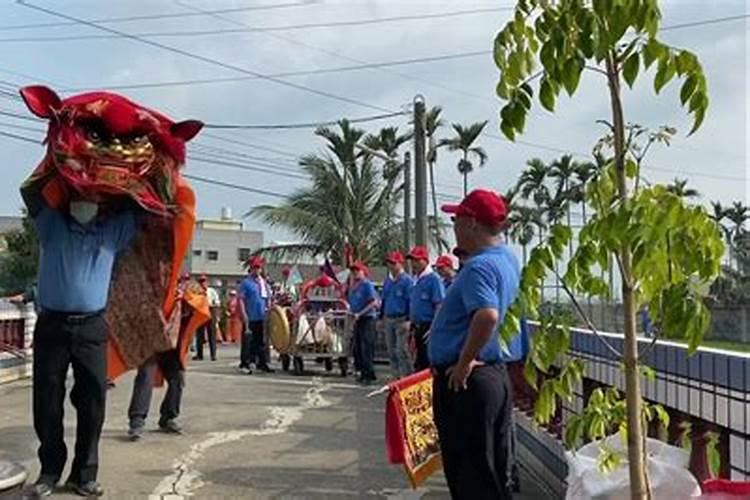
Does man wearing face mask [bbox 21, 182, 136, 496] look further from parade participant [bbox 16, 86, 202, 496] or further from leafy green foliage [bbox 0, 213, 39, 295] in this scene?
leafy green foliage [bbox 0, 213, 39, 295]

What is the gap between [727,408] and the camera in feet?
11.7

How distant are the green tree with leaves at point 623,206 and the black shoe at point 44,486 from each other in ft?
12.2

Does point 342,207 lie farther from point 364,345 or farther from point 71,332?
point 71,332

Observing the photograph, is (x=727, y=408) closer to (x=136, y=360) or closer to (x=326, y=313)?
(x=136, y=360)

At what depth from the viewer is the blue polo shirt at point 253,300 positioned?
1516 cm

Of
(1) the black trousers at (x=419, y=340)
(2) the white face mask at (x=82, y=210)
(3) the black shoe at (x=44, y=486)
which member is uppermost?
(2) the white face mask at (x=82, y=210)

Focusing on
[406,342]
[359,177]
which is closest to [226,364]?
[406,342]

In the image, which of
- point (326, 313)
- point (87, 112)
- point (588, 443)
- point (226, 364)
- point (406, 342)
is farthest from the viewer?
point (226, 364)

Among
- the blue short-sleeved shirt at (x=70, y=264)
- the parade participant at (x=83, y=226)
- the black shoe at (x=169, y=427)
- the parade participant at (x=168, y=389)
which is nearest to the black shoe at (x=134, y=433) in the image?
the parade participant at (x=168, y=389)

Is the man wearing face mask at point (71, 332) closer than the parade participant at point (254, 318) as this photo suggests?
Yes

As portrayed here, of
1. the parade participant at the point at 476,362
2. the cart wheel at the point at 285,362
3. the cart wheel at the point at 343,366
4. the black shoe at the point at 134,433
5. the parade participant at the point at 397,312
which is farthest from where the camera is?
the cart wheel at the point at 285,362

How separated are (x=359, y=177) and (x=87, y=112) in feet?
98.4

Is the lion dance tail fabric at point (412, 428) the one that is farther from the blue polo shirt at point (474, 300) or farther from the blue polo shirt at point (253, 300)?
the blue polo shirt at point (253, 300)

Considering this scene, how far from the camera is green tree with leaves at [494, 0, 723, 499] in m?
2.32
